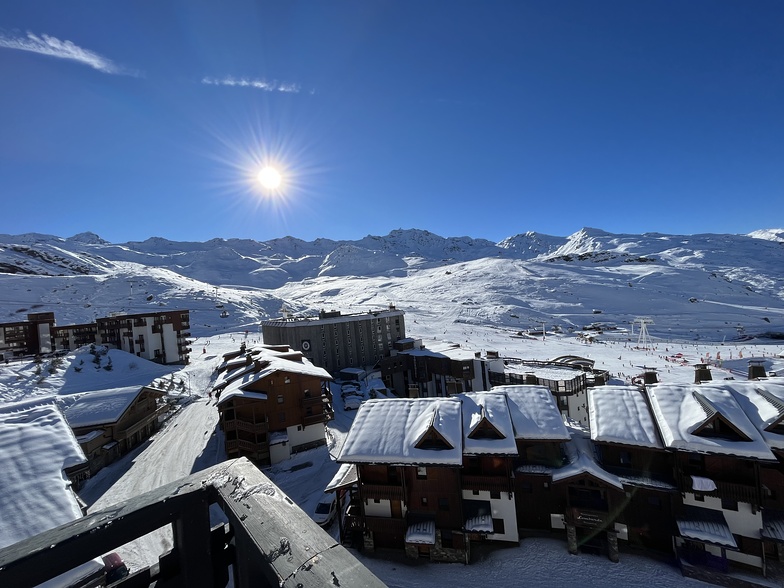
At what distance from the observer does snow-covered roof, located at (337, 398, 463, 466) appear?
17.5 m

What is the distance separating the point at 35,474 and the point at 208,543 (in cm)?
1185

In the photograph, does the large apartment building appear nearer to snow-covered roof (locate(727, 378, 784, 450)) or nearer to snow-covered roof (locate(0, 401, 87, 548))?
snow-covered roof (locate(0, 401, 87, 548))

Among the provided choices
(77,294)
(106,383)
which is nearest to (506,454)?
(106,383)

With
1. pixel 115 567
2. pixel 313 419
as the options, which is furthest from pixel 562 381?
pixel 115 567

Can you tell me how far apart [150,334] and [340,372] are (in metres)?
31.5

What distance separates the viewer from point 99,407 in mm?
27578

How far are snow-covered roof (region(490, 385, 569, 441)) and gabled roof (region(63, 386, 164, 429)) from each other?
28.8 m

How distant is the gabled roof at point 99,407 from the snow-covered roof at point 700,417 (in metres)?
36.5

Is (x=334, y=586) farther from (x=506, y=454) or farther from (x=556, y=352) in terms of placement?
(x=556, y=352)

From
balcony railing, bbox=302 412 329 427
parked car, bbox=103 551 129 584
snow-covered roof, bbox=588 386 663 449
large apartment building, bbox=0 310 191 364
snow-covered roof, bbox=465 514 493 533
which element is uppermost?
large apartment building, bbox=0 310 191 364

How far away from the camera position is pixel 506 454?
1745 centimetres

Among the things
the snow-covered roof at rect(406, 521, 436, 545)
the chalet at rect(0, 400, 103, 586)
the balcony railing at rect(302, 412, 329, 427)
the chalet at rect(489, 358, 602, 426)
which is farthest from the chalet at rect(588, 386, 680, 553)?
the chalet at rect(0, 400, 103, 586)

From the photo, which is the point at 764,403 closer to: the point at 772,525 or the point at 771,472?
the point at 771,472

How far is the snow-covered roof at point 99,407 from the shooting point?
A: 26.3 meters
